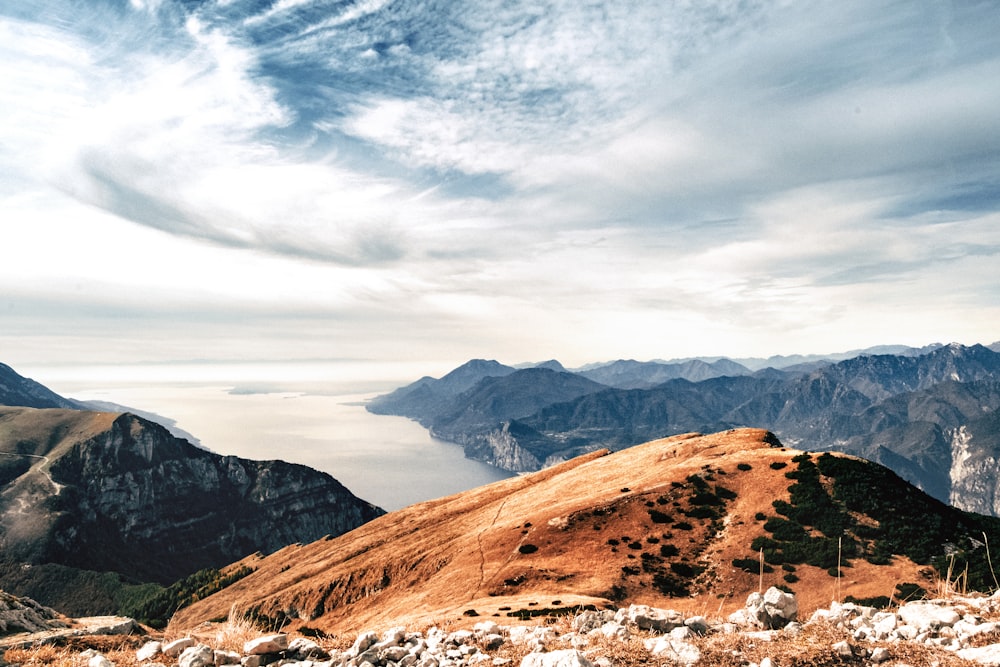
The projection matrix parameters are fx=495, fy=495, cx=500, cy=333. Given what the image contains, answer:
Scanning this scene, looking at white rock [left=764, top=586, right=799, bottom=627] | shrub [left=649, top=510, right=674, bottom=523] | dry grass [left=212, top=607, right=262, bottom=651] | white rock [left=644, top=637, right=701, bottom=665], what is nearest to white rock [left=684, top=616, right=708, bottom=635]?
white rock [left=764, top=586, right=799, bottom=627]

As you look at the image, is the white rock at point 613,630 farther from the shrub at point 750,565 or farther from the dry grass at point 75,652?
the shrub at point 750,565

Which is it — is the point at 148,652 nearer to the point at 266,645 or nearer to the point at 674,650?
the point at 266,645

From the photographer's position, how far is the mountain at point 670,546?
53625 mm

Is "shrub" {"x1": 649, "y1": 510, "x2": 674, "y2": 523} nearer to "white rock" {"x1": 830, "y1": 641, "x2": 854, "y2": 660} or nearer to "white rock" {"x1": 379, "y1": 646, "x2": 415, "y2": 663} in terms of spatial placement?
"white rock" {"x1": 830, "y1": 641, "x2": 854, "y2": 660}

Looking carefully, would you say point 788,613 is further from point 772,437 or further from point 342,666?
point 772,437

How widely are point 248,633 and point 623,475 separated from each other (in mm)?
84904

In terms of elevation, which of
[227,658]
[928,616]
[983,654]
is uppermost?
[983,654]

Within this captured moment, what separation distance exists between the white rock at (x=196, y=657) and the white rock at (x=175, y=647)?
1.79 feet

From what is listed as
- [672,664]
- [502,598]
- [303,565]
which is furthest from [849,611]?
[303,565]

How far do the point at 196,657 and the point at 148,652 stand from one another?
2220 mm

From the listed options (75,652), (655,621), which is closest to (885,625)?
(655,621)

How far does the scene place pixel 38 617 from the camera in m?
19.2

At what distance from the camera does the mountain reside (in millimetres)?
53625

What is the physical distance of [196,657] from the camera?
43.4 ft
